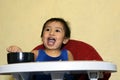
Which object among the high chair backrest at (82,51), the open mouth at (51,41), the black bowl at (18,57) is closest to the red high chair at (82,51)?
the high chair backrest at (82,51)

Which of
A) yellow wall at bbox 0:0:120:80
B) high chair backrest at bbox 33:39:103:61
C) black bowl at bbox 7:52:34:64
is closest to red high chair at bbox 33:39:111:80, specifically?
high chair backrest at bbox 33:39:103:61

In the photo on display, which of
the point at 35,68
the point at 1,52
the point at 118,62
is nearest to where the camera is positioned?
the point at 35,68

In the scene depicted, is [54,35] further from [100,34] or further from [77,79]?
[100,34]

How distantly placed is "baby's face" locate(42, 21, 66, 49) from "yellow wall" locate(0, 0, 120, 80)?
239mm

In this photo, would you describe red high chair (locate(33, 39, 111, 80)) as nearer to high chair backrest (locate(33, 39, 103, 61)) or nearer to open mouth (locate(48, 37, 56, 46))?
high chair backrest (locate(33, 39, 103, 61))

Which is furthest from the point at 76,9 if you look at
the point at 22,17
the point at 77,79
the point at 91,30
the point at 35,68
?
the point at 35,68

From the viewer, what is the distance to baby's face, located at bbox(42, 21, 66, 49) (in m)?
1.23

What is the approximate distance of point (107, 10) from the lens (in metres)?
1.50

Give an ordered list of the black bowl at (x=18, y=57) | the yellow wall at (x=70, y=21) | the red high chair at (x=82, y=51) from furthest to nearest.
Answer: the yellow wall at (x=70, y=21) → the red high chair at (x=82, y=51) → the black bowl at (x=18, y=57)

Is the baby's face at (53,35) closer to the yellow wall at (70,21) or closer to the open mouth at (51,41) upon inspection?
the open mouth at (51,41)

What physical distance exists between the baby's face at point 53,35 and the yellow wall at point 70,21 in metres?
0.24

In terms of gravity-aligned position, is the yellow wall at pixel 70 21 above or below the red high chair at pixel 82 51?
above

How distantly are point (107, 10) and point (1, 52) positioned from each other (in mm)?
687

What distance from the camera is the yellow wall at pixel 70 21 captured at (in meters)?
1.49
